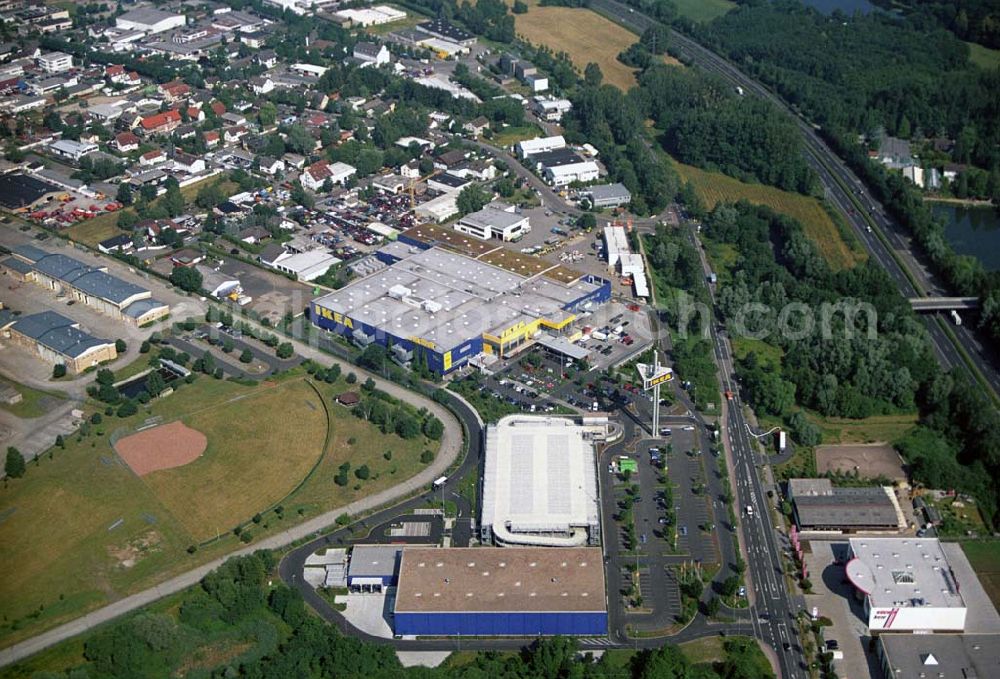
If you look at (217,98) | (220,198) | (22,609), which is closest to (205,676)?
(22,609)

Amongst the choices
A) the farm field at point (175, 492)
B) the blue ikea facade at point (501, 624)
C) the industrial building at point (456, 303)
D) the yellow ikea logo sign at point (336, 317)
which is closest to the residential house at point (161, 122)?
the industrial building at point (456, 303)

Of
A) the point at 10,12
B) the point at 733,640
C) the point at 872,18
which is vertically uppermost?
the point at 872,18

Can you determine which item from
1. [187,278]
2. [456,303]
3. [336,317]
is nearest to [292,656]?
[336,317]

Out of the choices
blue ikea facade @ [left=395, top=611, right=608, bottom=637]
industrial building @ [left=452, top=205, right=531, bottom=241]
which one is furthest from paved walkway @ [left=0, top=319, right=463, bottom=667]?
industrial building @ [left=452, top=205, right=531, bottom=241]

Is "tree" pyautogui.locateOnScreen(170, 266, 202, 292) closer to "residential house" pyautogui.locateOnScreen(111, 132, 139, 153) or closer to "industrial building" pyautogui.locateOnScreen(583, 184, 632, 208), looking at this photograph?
"residential house" pyautogui.locateOnScreen(111, 132, 139, 153)

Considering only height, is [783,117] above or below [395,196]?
above

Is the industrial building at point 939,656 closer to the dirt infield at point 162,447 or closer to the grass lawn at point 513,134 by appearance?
the dirt infield at point 162,447

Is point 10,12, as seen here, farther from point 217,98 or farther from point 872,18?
point 872,18
